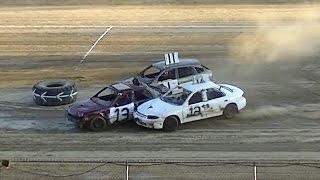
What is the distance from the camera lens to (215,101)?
779 inches

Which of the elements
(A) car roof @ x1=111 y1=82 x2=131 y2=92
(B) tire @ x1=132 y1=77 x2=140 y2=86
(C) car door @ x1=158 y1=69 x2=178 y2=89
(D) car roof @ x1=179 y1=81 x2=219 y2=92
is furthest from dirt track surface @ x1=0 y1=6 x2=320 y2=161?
(C) car door @ x1=158 y1=69 x2=178 y2=89

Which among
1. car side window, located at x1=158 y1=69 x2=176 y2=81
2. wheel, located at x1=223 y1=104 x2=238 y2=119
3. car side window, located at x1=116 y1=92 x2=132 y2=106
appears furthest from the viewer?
car side window, located at x1=158 y1=69 x2=176 y2=81

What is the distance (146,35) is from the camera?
32969 mm

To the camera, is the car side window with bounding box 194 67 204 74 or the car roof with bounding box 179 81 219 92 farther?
the car side window with bounding box 194 67 204 74

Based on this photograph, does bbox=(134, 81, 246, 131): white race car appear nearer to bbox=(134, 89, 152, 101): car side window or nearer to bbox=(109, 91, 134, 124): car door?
bbox=(109, 91, 134, 124): car door

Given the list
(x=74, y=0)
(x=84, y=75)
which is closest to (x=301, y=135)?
(x=84, y=75)

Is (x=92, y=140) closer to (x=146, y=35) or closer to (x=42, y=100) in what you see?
(x=42, y=100)

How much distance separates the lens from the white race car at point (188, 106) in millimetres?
19016

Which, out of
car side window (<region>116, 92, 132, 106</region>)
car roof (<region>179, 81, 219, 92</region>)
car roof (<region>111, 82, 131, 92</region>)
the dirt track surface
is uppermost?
car roof (<region>111, 82, 131, 92</region>)

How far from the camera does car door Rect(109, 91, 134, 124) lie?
19.4 m

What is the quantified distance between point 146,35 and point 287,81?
10048 mm

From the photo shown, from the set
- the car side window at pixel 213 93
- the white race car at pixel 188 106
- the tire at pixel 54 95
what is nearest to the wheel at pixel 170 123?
the white race car at pixel 188 106

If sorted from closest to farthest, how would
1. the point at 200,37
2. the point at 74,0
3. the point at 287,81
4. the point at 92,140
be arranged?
1. the point at 92,140
2. the point at 287,81
3. the point at 200,37
4. the point at 74,0

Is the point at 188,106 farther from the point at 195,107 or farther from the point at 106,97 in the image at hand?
the point at 106,97
